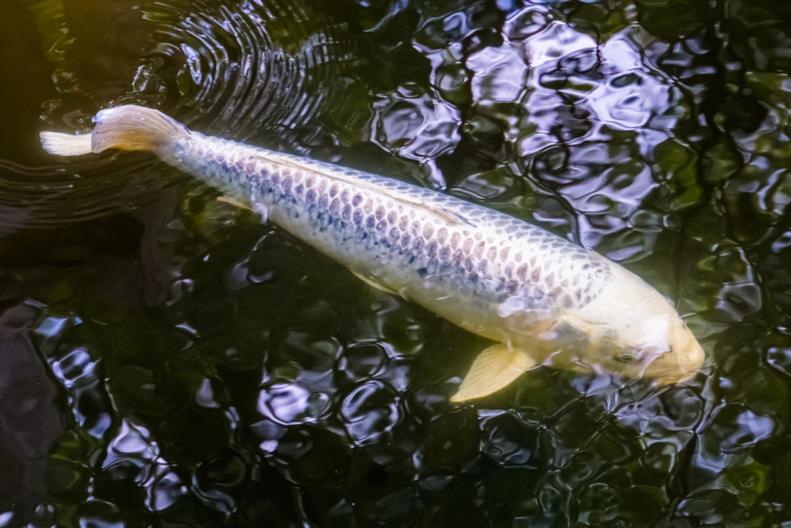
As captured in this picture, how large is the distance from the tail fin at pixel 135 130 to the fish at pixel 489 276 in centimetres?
45

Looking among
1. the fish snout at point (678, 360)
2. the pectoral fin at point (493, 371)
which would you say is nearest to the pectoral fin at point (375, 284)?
the pectoral fin at point (493, 371)

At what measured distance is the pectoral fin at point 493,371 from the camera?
2.54m

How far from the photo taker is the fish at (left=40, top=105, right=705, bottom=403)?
2494mm

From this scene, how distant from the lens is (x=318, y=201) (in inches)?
110

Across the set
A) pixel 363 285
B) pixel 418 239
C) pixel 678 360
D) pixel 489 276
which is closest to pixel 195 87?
pixel 363 285

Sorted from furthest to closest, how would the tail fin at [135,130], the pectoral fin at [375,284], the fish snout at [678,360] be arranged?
1. the tail fin at [135,130]
2. the pectoral fin at [375,284]
3. the fish snout at [678,360]

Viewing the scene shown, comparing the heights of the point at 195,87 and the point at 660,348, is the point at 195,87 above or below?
above

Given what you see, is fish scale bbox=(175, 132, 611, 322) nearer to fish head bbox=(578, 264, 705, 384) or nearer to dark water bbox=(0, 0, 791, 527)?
fish head bbox=(578, 264, 705, 384)

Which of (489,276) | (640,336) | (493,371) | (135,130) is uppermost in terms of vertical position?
(135,130)

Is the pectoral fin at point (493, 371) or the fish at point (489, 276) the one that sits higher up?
the fish at point (489, 276)

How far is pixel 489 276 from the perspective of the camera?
257 centimetres

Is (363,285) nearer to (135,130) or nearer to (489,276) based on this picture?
(489,276)

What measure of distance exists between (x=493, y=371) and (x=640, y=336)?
466 mm

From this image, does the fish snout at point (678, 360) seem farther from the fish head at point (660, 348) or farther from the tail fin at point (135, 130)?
the tail fin at point (135, 130)
